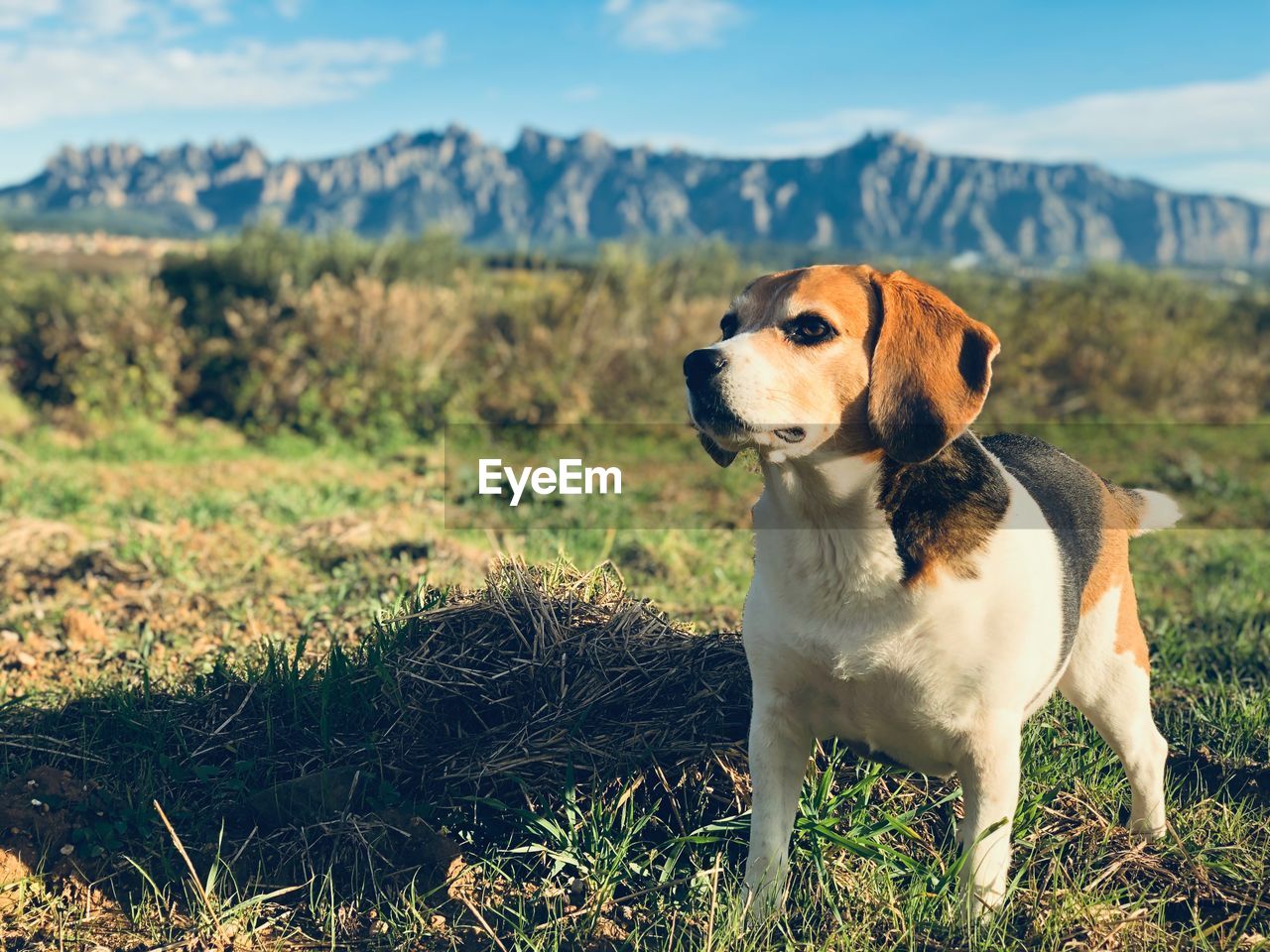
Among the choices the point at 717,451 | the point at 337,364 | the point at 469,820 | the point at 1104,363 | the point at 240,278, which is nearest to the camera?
the point at 717,451

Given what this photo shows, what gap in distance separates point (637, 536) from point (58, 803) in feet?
12.8

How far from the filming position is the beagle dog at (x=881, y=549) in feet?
7.25

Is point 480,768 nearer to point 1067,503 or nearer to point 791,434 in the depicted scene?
point 791,434

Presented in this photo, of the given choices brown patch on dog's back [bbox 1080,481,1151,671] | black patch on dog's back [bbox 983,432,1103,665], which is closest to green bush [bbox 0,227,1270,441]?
black patch on dog's back [bbox 983,432,1103,665]

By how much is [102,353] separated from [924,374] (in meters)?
9.52

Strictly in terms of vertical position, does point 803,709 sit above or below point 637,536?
above

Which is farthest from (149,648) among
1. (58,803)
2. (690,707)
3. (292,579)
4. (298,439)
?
(298,439)

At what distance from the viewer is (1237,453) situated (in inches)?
438

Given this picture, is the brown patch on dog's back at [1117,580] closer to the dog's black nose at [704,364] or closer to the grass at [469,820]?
the grass at [469,820]

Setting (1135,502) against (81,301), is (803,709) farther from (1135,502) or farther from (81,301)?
(81,301)

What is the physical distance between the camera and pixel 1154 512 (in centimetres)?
306

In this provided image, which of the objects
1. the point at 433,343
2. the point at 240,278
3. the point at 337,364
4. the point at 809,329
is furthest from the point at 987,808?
the point at 240,278

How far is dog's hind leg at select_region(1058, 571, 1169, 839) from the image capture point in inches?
108

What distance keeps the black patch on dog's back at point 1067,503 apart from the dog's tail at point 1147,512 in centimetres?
13
